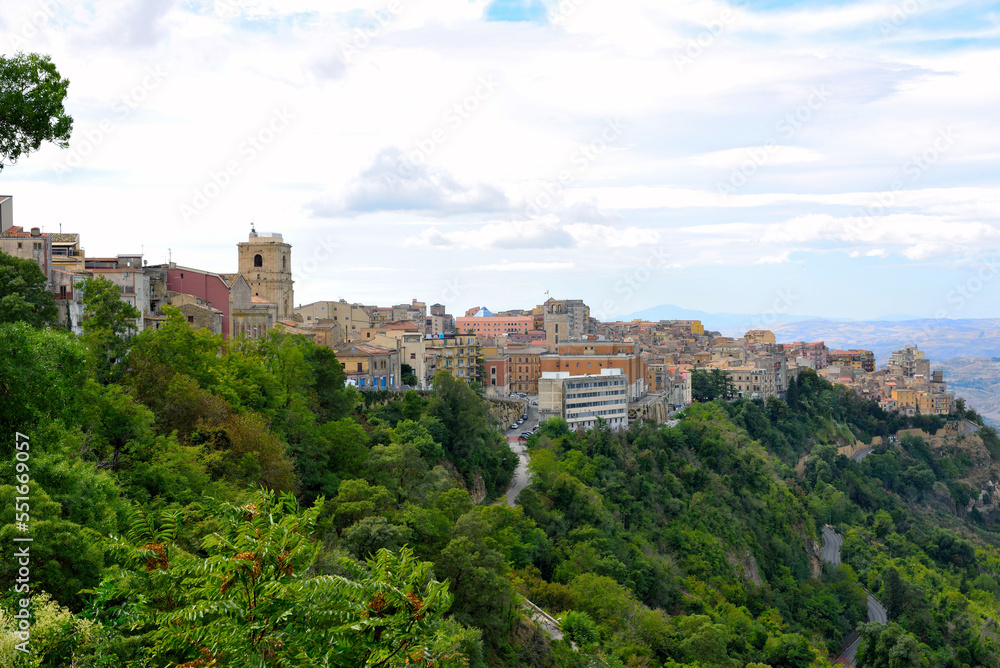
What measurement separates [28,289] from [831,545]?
214 feet

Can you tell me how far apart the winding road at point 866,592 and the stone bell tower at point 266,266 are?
140 ft

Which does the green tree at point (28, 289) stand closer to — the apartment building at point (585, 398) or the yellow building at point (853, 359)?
the apartment building at point (585, 398)

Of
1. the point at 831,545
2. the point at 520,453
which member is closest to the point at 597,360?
the point at 520,453

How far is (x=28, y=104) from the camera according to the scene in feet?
41.3

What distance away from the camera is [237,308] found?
144 feet

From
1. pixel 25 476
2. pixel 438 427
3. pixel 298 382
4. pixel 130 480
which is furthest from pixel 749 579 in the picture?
pixel 25 476

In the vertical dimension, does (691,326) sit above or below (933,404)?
above

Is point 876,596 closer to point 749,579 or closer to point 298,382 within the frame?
point 749,579

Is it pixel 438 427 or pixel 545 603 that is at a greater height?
pixel 438 427

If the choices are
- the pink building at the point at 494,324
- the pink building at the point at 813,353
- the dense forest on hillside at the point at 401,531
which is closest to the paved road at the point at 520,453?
the dense forest on hillside at the point at 401,531

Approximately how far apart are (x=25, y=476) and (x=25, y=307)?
1294 cm

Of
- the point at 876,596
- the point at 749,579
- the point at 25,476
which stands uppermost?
the point at 25,476

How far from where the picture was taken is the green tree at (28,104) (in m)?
12.5

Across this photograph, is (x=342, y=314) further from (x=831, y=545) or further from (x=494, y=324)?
(x=494, y=324)
